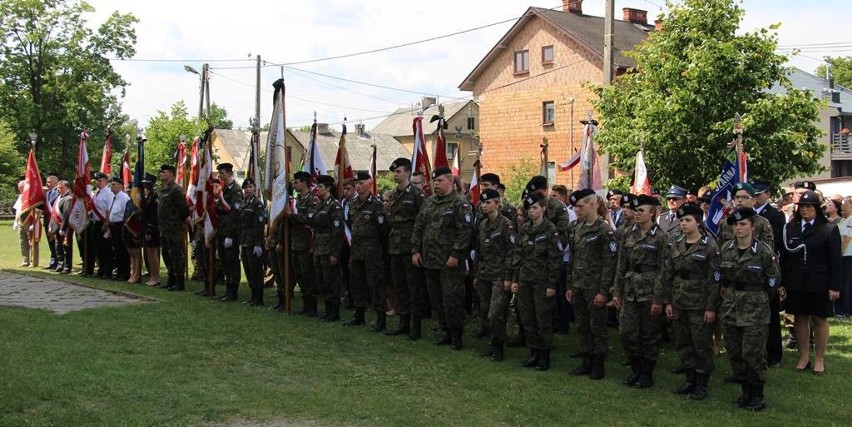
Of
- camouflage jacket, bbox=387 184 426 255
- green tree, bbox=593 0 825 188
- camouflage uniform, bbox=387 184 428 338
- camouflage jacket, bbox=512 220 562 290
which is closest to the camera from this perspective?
camouflage jacket, bbox=512 220 562 290

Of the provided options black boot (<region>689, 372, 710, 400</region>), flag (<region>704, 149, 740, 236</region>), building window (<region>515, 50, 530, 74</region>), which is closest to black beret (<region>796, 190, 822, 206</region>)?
flag (<region>704, 149, 740, 236</region>)

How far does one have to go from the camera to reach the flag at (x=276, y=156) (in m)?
12.1

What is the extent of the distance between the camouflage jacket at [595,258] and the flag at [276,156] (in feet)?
16.4

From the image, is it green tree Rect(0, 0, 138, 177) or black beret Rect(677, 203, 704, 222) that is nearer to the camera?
black beret Rect(677, 203, 704, 222)

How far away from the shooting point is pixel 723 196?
9977 millimetres

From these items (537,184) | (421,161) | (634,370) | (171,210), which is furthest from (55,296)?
(634,370)

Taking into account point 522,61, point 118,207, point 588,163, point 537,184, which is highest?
point 522,61

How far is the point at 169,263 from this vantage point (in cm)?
1423

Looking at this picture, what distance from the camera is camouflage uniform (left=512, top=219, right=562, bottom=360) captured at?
28.4 feet

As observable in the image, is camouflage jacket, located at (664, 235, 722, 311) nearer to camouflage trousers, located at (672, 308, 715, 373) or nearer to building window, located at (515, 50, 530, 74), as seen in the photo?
camouflage trousers, located at (672, 308, 715, 373)

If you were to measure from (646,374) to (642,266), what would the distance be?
1002mm

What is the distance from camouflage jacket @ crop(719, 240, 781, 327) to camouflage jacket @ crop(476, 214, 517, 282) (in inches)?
91.8

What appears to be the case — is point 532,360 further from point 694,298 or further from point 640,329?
point 694,298

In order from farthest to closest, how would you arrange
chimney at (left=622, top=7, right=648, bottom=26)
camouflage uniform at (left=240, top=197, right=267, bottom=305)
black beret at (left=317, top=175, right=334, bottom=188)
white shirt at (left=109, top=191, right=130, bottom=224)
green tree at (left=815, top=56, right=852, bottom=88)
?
green tree at (left=815, top=56, right=852, bottom=88)
chimney at (left=622, top=7, right=648, bottom=26)
white shirt at (left=109, top=191, right=130, bottom=224)
camouflage uniform at (left=240, top=197, right=267, bottom=305)
black beret at (left=317, top=175, right=334, bottom=188)
